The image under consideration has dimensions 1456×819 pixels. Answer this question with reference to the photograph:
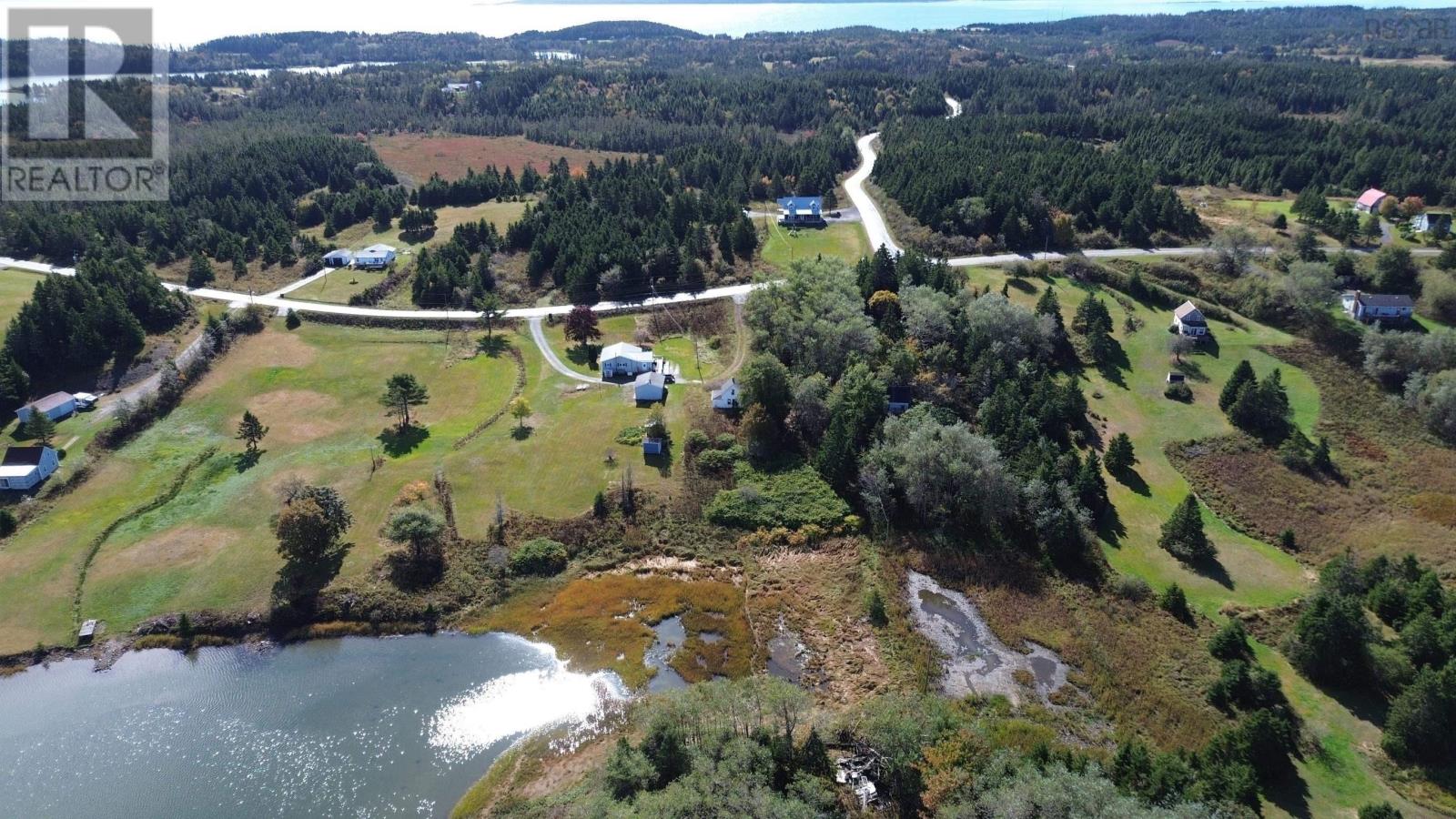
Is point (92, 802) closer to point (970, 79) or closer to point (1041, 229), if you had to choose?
point (1041, 229)

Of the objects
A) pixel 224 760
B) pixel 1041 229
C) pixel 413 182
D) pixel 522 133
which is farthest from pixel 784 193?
pixel 224 760

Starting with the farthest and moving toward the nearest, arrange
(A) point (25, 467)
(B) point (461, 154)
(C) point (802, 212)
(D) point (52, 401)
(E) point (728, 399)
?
1. (B) point (461, 154)
2. (C) point (802, 212)
3. (E) point (728, 399)
4. (D) point (52, 401)
5. (A) point (25, 467)

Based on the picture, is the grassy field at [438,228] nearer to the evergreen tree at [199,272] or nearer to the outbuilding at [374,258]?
the outbuilding at [374,258]

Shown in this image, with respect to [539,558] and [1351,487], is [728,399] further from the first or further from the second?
[1351,487]

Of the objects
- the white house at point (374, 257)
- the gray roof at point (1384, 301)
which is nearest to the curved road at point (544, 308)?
the white house at point (374, 257)

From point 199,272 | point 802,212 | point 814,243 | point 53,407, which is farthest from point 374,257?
point 802,212

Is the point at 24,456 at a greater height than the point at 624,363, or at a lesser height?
lesser

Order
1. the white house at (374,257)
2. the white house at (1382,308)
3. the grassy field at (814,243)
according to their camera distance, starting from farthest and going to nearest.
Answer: the white house at (374,257) < the grassy field at (814,243) < the white house at (1382,308)

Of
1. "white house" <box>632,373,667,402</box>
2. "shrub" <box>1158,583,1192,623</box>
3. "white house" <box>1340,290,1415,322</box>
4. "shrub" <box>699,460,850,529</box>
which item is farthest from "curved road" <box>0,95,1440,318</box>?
"shrub" <box>1158,583,1192,623</box>
